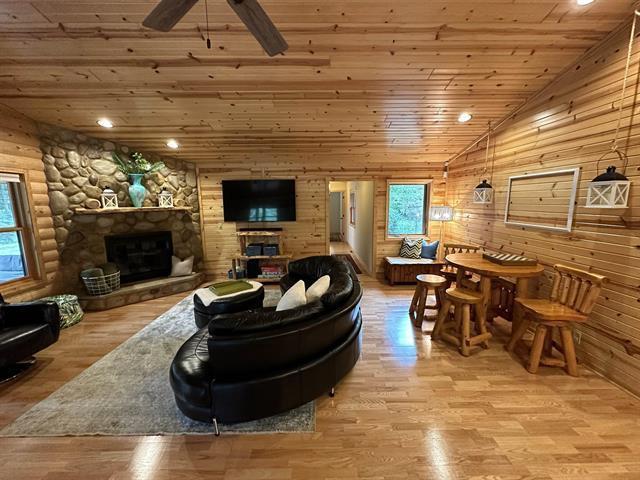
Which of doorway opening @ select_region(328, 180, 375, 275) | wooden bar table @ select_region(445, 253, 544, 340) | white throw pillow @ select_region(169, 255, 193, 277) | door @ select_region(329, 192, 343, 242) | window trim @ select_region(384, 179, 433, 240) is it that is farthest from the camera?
door @ select_region(329, 192, 343, 242)

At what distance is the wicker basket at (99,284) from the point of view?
4.02m

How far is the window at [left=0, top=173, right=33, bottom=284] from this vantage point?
333 centimetres

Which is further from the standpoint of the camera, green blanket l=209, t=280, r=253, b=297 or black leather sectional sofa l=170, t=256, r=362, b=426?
green blanket l=209, t=280, r=253, b=297

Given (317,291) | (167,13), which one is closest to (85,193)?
(167,13)

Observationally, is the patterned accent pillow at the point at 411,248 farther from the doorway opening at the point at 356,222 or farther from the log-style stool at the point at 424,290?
the log-style stool at the point at 424,290

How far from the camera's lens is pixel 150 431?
1922mm

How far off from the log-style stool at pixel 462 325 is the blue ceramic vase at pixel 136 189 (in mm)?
4866

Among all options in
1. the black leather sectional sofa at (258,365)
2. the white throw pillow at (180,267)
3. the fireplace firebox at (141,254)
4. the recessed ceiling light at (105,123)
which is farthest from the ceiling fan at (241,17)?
the white throw pillow at (180,267)

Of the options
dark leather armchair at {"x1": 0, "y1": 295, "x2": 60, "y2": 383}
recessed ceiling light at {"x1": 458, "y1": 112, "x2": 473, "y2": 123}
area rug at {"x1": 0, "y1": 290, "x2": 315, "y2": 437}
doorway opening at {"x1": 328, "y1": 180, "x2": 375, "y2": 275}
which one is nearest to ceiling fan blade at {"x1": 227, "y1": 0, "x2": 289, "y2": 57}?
area rug at {"x1": 0, "y1": 290, "x2": 315, "y2": 437}

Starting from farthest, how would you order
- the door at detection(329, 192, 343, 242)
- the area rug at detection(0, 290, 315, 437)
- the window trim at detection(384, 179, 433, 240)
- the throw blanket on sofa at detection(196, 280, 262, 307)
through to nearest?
1. the door at detection(329, 192, 343, 242)
2. the window trim at detection(384, 179, 433, 240)
3. the throw blanket on sofa at detection(196, 280, 262, 307)
4. the area rug at detection(0, 290, 315, 437)

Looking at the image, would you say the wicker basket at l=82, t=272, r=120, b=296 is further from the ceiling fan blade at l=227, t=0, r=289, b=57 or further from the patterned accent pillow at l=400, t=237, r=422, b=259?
the patterned accent pillow at l=400, t=237, r=422, b=259

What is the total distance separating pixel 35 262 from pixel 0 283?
0.45 m

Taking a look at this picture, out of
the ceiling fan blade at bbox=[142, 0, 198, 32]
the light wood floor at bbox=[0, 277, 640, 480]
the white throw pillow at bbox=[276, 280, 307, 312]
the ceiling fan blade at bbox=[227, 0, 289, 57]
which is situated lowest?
the light wood floor at bbox=[0, 277, 640, 480]

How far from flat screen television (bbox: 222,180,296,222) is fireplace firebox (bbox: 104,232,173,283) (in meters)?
1.29
